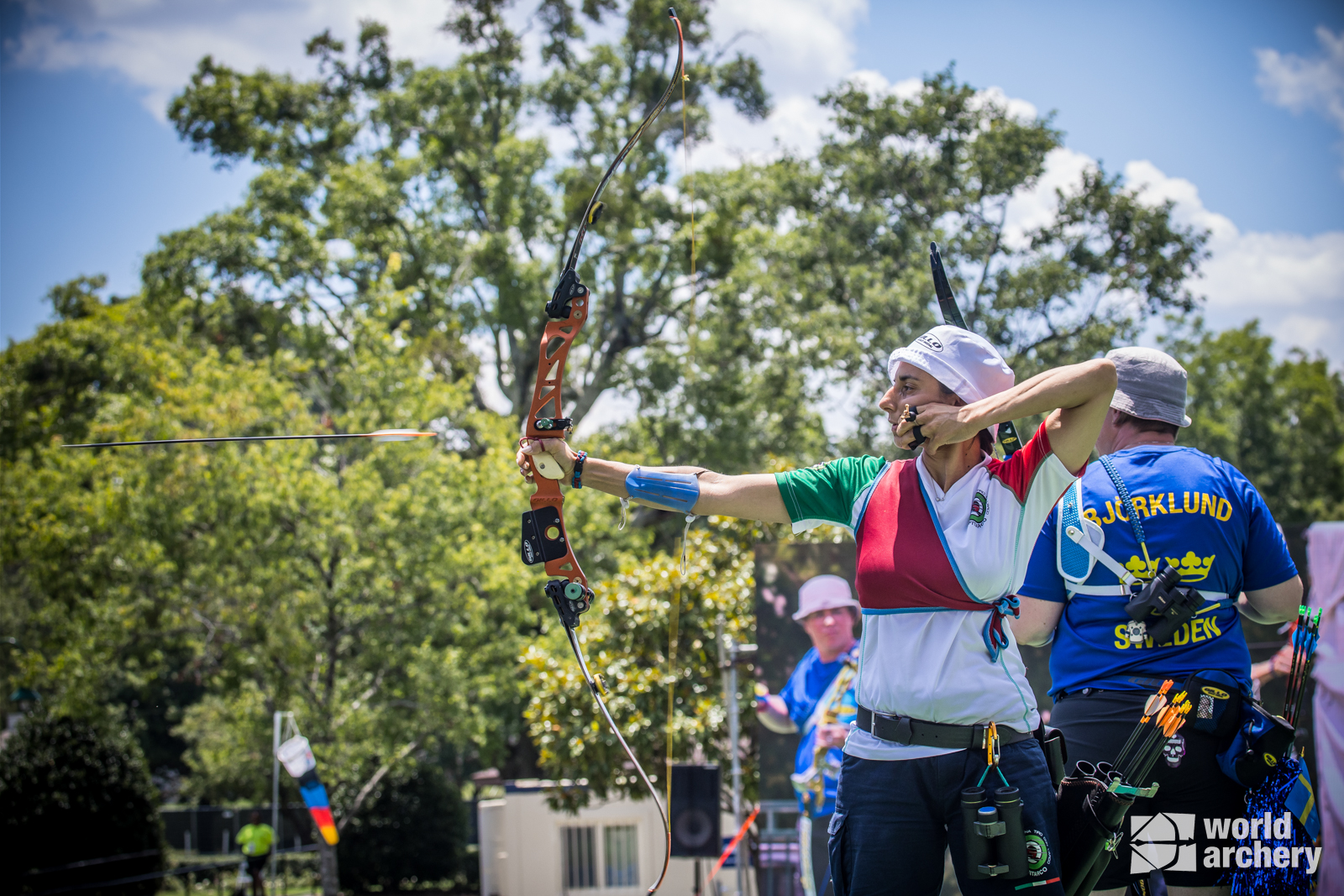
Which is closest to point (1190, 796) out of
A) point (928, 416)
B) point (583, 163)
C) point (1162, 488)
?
point (1162, 488)

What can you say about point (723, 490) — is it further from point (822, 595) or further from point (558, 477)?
point (822, 595)

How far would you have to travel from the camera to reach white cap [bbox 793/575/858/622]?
251 inches

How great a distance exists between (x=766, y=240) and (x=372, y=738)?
10.1m

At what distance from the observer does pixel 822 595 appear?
645 centimetres

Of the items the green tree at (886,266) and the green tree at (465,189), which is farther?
the green tree at (465,189)

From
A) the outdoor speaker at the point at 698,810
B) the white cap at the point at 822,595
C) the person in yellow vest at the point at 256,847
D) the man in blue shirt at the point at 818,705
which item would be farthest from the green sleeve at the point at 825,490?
the person in yellow vest at the point at 256,847

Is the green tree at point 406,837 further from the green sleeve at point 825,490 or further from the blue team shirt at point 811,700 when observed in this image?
the green sleeve at point 825,490

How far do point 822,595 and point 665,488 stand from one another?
4233 millimetres

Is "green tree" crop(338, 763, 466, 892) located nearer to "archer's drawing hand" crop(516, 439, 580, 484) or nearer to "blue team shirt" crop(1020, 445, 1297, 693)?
"archer's drawing hand" crop(516, 439, 580, 484)

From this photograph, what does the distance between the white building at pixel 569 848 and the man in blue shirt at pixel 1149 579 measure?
10.6m

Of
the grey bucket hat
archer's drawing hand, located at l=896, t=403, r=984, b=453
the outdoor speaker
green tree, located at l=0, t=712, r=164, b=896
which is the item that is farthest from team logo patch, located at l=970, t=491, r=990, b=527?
green tree, located at l=0, t=712, r=164, b=896

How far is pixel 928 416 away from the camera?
7.04 feet

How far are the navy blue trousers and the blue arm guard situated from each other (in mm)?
694

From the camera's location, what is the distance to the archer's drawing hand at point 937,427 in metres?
2.07
